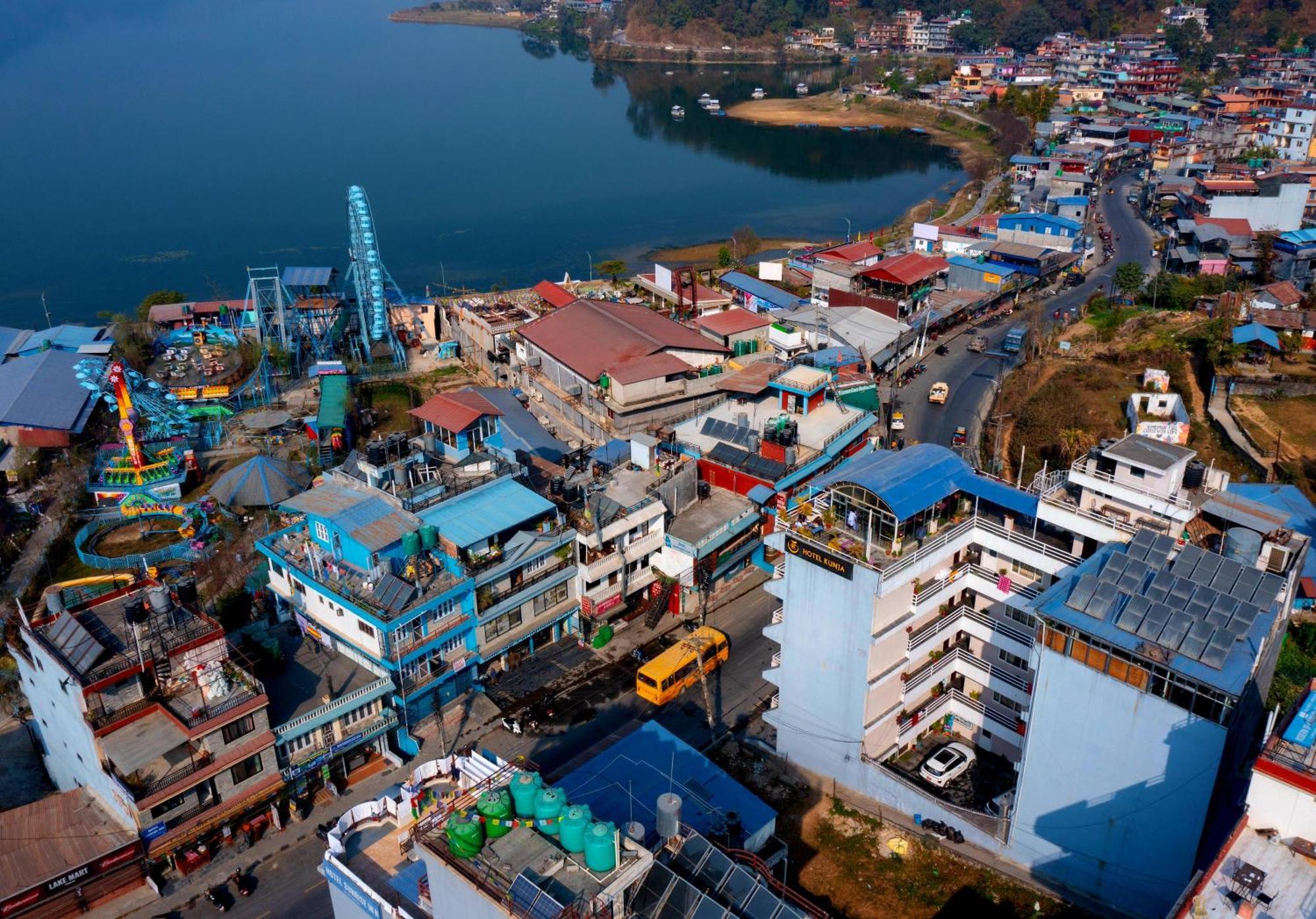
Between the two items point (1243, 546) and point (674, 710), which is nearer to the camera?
point (1243, 546)

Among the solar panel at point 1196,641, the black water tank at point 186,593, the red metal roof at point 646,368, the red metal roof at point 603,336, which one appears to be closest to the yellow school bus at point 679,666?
the black water tank at point 186,593

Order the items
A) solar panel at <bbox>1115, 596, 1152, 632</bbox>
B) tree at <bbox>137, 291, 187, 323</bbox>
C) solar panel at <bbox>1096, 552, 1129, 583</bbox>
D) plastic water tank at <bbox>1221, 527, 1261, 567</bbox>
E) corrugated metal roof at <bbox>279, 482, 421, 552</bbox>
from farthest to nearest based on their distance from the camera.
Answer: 1. tree at <bbox>137, 291, 187, 323</bbox>
2. corrugated metal roof at <bbox>279, 482, 421, 552</bbox>
3. plastic water tank at <bbox>1221, 527, 1261, 567</bbox>
4. solar panel at <bbox>1096, 552, 1129, 583</bbox>
5. solar panel at <bbox>1115, 596, 1152, 632</bbox>

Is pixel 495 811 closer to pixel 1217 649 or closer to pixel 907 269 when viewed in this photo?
pixel 1217 649

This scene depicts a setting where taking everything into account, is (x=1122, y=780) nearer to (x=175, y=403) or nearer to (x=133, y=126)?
(x=175, y=403)

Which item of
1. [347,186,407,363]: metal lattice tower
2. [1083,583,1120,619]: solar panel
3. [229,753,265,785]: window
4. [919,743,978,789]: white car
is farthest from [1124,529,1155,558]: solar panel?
[347,186,407,363]: metal lattice tower

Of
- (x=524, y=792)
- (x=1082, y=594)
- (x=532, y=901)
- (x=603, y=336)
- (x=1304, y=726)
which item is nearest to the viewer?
(x=532, y=901)

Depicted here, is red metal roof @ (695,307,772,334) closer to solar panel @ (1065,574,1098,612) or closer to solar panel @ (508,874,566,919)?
solar panel @ (1065,574,1098,612)

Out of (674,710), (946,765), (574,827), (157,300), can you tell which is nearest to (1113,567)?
(946,765)

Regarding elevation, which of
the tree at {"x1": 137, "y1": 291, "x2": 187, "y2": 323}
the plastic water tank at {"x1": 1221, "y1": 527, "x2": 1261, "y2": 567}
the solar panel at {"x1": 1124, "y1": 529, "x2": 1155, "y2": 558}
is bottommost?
the tree at {"x1": 137, "y1": 291, "x2": 187, "y2": 323}
